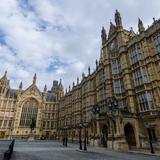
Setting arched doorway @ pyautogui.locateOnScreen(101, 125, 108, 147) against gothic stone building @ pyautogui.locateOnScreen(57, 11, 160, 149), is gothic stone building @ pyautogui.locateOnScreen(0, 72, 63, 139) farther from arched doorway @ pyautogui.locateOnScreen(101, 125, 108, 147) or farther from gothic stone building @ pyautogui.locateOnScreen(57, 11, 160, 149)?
arched doorway @ pyautogui.locateOnScreen(101, 125, 108, 147)

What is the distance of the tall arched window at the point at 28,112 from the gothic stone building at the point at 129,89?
1756 inches

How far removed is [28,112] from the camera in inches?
2805

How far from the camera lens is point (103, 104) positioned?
115ft

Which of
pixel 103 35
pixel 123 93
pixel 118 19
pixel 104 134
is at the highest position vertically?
pixel 103 35

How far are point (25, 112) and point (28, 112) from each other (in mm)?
1351

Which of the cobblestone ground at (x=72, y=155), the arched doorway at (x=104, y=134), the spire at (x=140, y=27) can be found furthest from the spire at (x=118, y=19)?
the cobblestone ground at (x=72, y=155)

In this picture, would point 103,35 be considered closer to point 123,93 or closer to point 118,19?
point 118,19

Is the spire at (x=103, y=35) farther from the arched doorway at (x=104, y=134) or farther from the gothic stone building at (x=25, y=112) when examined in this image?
the gothic stone building at (x=25, y=112)

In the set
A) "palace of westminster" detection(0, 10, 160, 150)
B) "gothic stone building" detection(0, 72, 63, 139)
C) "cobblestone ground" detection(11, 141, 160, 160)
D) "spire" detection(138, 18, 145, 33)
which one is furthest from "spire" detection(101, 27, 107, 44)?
"gothic stone building" detection(0, 72, 63, 139)

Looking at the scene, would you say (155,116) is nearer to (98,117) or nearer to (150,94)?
(150,94)

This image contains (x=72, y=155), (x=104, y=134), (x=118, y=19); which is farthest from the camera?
(x=118, y=19)

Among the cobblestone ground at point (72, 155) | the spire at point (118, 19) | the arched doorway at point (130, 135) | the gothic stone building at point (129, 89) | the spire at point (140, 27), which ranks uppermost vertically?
the spire at point (118, 19)

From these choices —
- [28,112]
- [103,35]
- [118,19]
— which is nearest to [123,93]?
[118,19]

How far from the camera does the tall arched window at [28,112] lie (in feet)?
225
